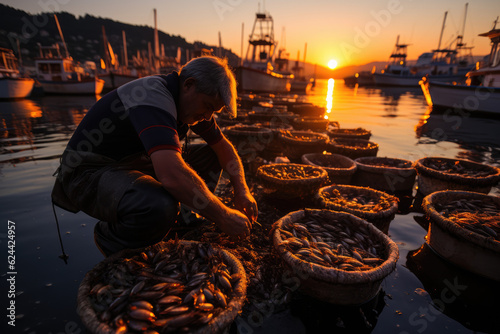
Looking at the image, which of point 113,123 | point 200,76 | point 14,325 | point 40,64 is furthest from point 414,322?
point 40,64

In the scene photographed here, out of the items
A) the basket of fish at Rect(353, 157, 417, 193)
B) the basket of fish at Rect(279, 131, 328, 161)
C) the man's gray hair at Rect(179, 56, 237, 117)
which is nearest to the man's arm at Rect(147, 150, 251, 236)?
the man's gray hair at Rect(179, 56, 237, 117)

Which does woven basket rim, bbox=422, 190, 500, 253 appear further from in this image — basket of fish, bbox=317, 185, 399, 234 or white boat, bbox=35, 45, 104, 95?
white boat, bbox=35, 45, 104, 95

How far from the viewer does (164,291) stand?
1987 millimetres

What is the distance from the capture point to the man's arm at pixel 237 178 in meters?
3.12

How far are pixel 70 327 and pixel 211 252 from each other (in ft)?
4.52

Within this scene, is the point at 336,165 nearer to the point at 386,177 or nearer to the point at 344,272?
the point at 386,177

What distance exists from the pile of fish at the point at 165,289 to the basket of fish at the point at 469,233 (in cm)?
277

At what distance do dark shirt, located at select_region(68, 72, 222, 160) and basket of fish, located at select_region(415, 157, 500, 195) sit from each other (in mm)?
5019

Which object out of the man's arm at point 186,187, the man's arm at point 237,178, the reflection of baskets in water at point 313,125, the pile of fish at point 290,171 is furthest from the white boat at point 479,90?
the man's arm at point 186,187

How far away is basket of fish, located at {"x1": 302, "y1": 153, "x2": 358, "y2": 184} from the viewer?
5145 mm

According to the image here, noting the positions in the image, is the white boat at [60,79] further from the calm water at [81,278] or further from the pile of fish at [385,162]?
the pile of fish at [385,162]

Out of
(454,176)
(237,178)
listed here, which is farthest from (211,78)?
(454,176)

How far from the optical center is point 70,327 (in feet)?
7.12

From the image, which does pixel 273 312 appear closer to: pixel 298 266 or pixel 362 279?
pixel 298 266
